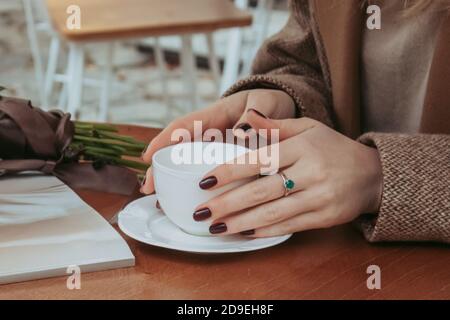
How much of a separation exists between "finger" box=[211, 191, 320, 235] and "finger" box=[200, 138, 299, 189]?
3 centimetres

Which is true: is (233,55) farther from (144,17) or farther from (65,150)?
(65,150)

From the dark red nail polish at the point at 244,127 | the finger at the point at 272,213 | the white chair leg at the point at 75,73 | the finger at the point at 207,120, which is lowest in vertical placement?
the white chair leg at the point at 75,73

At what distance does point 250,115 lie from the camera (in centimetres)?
67

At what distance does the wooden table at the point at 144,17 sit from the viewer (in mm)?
1973

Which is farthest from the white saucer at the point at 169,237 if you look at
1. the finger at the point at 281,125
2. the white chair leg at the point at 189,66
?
the white chair leg at the point at 189,66

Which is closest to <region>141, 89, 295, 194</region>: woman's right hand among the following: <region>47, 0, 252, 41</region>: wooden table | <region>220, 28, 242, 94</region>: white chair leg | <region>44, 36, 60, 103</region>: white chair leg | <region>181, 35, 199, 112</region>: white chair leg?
<region>47, 0, 252, 41</region>: wooden table

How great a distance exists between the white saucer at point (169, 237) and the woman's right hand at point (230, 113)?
0.04m

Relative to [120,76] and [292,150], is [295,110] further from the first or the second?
[120,76]

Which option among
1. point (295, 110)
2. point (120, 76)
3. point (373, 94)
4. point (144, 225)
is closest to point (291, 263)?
point (144, 225)

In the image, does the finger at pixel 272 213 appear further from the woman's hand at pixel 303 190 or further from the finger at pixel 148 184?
the finger at pixel 148 184

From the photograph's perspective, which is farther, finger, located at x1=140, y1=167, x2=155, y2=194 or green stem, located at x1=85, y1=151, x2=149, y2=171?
green stem, located at x1=85, y1=151, x2=149, y2=171

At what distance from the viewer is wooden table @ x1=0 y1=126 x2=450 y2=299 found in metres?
0.54

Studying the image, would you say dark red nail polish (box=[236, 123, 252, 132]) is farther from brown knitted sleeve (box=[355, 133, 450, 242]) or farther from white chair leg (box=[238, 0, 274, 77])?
white chair leg (box=[238, 0, 274, 77])

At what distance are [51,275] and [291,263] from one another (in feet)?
0.65
